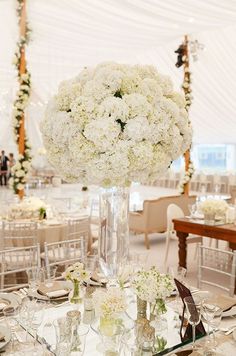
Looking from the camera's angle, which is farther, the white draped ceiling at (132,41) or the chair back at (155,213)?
the chair back at (155,213)

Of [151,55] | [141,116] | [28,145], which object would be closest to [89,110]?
[141,116]

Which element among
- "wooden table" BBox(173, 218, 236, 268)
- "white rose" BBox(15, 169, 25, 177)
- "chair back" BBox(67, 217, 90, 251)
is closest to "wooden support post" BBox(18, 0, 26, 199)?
"white rose" BBox(15, 169, 25, 177)

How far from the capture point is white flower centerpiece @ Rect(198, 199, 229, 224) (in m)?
5.73

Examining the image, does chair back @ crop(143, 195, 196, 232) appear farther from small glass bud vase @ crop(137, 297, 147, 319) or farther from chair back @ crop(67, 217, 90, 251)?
small glass bud vase @ crop(137, 297, 147, 319)

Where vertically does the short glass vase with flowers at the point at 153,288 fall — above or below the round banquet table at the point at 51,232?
above

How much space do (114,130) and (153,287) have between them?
2.53 feet

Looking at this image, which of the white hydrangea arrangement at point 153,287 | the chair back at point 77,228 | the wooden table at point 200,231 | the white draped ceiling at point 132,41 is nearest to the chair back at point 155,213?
the wooden table at point 200,231

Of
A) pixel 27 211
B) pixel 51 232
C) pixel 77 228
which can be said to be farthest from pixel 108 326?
pixel 27 211

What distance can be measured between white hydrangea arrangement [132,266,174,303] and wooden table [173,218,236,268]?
3465 mm

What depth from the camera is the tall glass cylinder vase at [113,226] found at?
7.00 ft

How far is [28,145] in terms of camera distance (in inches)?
284

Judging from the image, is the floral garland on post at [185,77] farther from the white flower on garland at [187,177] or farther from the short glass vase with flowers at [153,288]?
the short glass vase with flowers at [153,288]

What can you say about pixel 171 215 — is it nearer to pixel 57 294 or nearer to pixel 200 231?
pixel 200 231

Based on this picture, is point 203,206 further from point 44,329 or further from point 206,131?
point 206,131
